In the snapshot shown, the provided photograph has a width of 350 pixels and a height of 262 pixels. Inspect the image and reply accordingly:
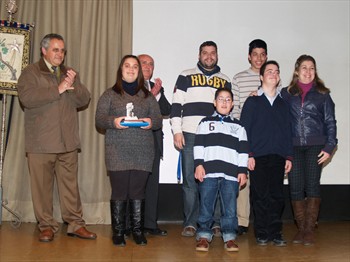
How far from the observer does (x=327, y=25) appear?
5277mm

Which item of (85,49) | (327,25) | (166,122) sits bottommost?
(166,122)

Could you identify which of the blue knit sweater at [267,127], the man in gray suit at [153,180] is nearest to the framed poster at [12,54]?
the man in gray suit at [153,180]

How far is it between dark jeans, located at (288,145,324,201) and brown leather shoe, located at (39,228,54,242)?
2061 mm

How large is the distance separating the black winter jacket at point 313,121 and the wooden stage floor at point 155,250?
2.84 feet

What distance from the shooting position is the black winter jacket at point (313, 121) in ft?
12.9

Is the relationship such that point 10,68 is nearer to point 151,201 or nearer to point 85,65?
point 85,65

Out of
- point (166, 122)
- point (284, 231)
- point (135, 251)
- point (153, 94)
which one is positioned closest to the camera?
point (135, 251)

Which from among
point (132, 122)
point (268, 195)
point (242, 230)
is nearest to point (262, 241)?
point (268, 195)

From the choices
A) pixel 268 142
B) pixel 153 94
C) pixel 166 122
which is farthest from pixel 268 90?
pixel 166 122

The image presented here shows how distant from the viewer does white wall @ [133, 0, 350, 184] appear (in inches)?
198

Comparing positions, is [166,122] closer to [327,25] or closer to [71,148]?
[71,148]

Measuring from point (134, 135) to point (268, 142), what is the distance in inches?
43.0

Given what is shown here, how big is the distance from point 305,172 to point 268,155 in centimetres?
41

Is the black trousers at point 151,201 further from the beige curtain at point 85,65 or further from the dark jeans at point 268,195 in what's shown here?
the dark jeans at point 268,195
